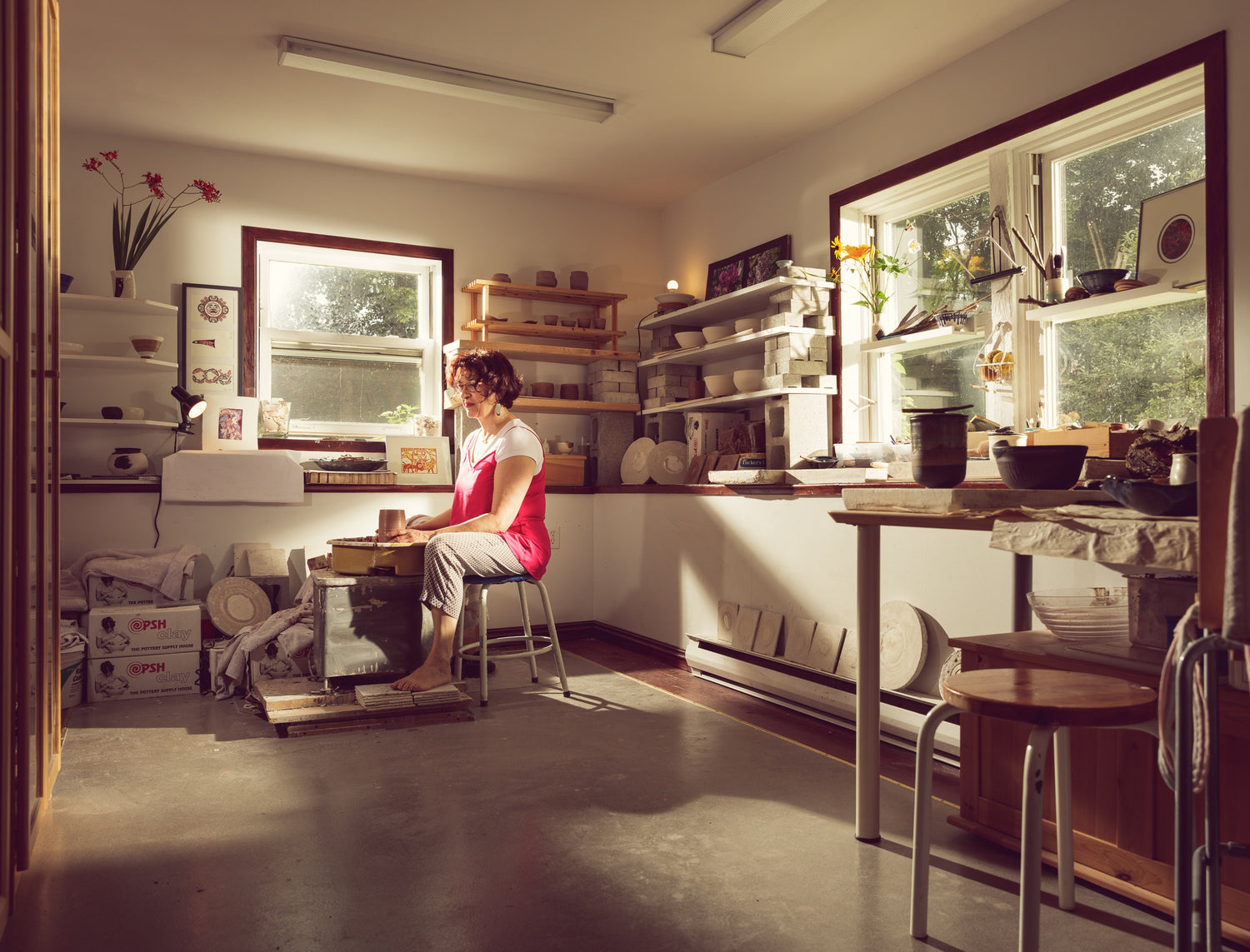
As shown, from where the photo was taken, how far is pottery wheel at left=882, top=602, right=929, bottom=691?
10.9 feet

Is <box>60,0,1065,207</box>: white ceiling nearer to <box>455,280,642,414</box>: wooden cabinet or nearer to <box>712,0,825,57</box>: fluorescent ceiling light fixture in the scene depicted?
<box>712,0,825,57</box>: fluorescent ceiling light fixture

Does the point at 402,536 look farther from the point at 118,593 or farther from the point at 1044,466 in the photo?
the point at 1044,466

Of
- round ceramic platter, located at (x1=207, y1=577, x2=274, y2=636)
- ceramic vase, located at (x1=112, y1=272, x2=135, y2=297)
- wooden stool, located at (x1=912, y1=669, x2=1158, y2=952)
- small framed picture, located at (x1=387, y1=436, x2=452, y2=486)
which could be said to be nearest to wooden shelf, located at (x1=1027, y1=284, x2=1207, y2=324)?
wooden stool, located at (x1=912, y1=669, x2=1158, y2=952)

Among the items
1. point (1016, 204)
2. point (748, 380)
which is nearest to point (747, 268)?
point (748, 380)

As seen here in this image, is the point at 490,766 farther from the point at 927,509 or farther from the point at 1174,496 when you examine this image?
the point at 1174,496

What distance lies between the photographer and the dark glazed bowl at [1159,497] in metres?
1.47

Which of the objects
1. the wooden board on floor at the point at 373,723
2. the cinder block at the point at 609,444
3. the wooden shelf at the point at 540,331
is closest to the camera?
the wooden board on floor at the point at 373,723

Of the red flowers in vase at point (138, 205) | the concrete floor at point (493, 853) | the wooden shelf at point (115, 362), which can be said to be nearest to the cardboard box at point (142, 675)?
the concrete floor at point (493, 853)

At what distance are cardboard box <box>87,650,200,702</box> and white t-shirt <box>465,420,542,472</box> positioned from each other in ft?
5.26

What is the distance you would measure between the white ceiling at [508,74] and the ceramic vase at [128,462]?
5.57ft

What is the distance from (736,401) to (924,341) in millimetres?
1081

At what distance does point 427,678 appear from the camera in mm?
3754

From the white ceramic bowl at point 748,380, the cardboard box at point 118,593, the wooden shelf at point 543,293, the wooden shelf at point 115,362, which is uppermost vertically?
the wooden shelf at point 543,293

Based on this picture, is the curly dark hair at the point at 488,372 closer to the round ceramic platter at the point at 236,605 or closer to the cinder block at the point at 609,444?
the round ceramic platter at the point at 236,605
